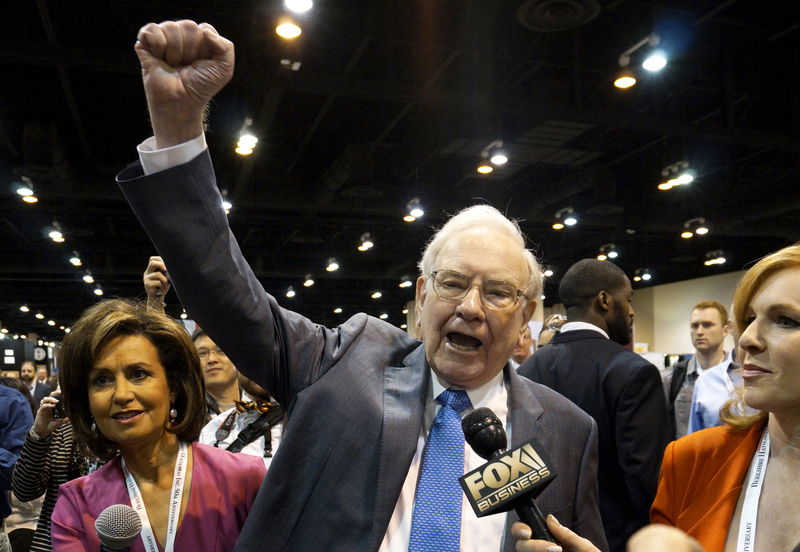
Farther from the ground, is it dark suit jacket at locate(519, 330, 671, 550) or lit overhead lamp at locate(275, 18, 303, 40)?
lit overhead lamp at locate(275, 18, 303, 40)

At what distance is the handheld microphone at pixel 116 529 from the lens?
1.40 meters

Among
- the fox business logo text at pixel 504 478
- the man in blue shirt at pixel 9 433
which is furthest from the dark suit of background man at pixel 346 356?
the man in blue shirt at pixel 9 433

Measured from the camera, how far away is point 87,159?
9.80m

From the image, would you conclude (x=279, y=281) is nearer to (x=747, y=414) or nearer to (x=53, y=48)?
(x=53, y=48)

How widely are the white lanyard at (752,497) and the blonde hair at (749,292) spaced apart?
0.06 metres

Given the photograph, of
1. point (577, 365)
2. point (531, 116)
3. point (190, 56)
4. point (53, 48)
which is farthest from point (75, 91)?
point (190, 56)

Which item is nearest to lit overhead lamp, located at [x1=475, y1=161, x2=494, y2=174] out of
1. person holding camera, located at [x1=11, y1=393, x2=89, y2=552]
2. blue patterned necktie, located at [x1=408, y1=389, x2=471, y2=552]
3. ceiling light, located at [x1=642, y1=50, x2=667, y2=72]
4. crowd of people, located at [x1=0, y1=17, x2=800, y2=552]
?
ceiling light, located at [x1=642, y1=50, x2=667, y2=72]

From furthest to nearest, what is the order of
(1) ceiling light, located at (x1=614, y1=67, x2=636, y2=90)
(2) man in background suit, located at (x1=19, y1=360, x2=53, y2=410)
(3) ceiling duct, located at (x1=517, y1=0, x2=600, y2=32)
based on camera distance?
(2) man in background suit, located at (x1=19, y1=360, x2=53, y2=410) → (1) ceiling light, located at (x1=614, y1=67, x2=636, y2=90) → (3) ceiling duct, located at (x1=517, y1=0, x2=600, y2=32)

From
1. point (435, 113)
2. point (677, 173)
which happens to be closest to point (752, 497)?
point (435, 113)

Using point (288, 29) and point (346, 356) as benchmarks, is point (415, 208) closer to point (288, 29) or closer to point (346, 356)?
point (288, 29)

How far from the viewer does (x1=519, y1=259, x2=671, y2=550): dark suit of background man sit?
8.83 ft

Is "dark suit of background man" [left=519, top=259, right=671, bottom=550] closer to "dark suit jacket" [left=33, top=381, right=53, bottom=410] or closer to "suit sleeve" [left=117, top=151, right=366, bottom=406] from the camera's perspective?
"suit sleeve" [left=117, top=151, right=366, bottom=406]

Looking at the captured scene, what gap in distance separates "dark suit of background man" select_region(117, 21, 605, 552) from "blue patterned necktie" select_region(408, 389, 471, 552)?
2 cm

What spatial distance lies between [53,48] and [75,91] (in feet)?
7.33
